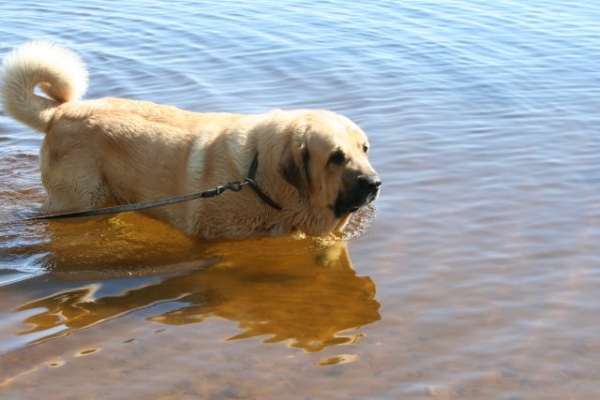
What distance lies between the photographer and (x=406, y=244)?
21.0ft

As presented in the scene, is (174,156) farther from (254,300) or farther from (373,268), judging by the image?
(373,268)

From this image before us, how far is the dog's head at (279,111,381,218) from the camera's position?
226 inches

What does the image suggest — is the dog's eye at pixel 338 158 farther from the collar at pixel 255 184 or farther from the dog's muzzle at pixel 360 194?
the collar at pixel 255 184

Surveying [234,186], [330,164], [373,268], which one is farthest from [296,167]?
[373,268]

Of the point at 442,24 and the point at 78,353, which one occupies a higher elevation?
the point at 442,24

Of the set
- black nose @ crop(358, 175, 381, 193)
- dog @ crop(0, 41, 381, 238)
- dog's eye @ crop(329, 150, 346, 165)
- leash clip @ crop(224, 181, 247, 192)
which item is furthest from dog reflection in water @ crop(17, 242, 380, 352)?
dog's eye @ crop(329, 150, 346, 165)

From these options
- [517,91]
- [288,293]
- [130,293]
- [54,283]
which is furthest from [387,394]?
[517,91]

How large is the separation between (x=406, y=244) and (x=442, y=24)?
7912 millimetres

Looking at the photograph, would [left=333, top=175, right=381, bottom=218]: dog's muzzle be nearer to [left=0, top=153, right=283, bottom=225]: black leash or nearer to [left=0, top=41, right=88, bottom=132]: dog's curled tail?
[left=0, top=153, right=283, bottom=225]: black leash

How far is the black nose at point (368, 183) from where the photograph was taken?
18.5 ft

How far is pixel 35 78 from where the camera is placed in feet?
21.0

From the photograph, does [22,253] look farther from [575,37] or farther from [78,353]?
[575,37]

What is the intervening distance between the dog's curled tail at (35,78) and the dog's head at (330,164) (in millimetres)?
1809

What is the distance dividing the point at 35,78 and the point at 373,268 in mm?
2820
